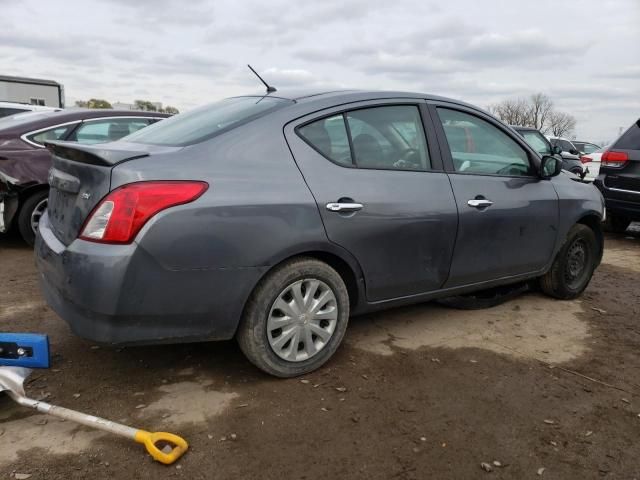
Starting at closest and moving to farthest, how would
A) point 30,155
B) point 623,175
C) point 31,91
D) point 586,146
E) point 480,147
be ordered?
point 480,147 → point 30,155 → point 623,175 → point 586,146 → point 31,91

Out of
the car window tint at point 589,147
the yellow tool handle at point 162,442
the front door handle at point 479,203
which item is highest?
the car window tint at point 589,147

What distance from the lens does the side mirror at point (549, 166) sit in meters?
4.11

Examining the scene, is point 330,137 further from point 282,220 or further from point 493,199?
point 493,199

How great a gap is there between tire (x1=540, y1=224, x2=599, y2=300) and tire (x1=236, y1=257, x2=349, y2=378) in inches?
89.0

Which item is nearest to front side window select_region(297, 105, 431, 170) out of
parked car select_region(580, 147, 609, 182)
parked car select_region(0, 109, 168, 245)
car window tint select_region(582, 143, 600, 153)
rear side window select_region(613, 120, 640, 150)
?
parked car select_region(0, 109, 168, 245)

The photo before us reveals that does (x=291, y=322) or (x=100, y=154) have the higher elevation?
(x=100, y=154)

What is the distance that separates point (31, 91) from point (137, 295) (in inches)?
979

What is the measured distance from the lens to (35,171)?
546 cm

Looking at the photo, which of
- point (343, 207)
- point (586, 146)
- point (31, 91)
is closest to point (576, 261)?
point (343, 207)

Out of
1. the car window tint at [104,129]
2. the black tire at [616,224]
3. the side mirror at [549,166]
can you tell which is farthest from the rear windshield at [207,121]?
the black tire at [616,224]

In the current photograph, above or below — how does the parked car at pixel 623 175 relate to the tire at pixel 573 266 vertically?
above

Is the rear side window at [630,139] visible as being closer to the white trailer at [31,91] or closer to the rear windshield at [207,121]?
the rear windshield at [207,121]

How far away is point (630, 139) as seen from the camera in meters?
7.21

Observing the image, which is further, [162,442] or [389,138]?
[389,138]
